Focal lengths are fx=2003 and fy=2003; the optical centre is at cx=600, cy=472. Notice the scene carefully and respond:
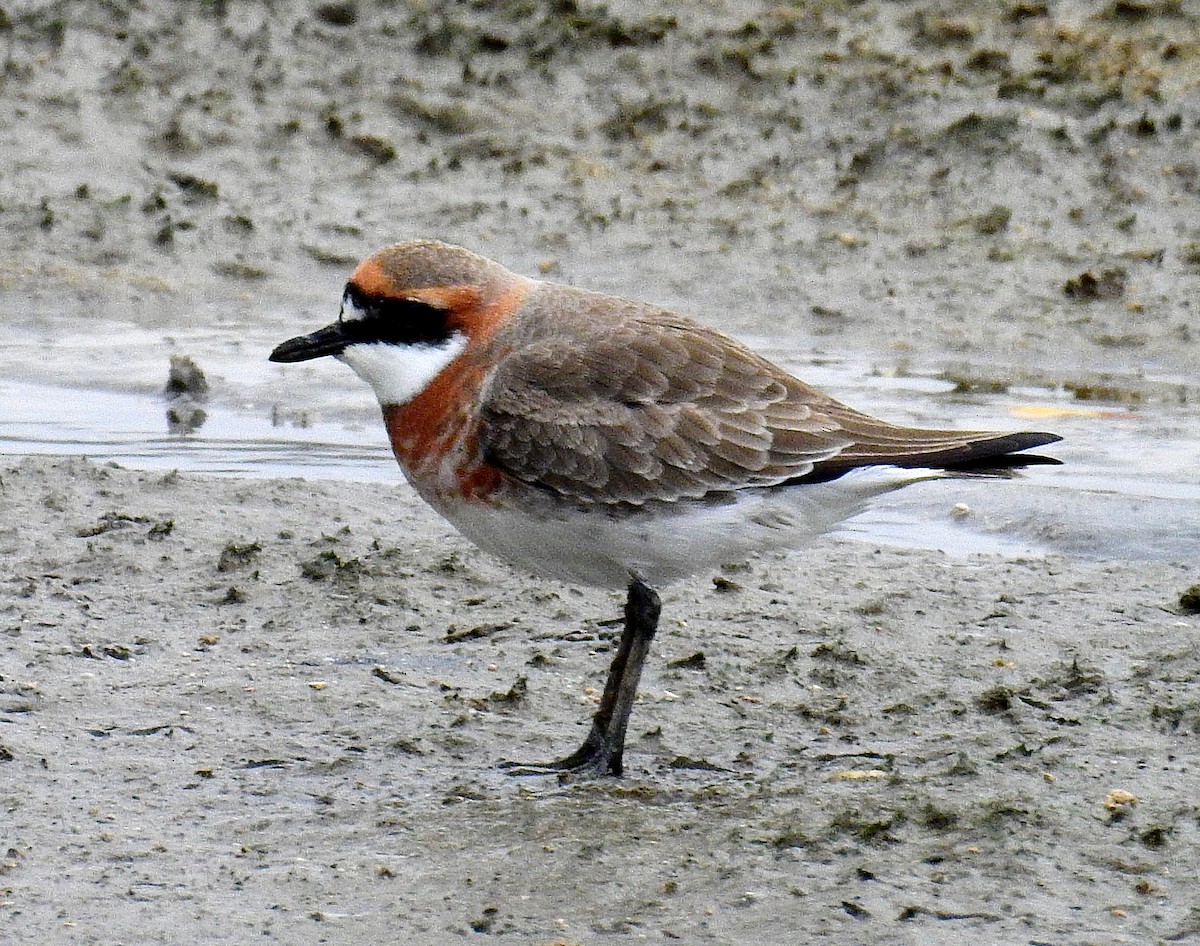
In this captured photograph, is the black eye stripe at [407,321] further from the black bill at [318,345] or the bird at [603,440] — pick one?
the black bill at [318,345]

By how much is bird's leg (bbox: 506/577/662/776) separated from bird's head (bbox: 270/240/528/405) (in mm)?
935

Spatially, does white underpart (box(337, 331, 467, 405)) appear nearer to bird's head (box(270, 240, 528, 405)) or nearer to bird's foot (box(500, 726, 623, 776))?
bird's head (box(270, 240, 528, 405))

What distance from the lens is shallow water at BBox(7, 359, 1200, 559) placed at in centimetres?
823

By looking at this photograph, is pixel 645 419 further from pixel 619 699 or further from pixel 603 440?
pixel 619 699

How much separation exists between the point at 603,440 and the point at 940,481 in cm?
318

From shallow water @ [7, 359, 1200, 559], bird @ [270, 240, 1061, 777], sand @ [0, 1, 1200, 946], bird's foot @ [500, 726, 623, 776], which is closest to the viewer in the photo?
sand @ [0, 1, 1200, 946]

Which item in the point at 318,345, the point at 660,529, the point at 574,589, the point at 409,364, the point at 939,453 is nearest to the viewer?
Result: the point at 660,529

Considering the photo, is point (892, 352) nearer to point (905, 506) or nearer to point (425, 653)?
point (905, 506)

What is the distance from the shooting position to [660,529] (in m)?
5.96

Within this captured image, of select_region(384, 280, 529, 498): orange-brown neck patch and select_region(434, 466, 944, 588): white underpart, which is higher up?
select_region(384, 280, 529, 498): orange-brown neck patch

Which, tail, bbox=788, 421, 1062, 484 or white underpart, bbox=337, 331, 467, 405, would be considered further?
white underpart, bbox=337, 331, 467, 405

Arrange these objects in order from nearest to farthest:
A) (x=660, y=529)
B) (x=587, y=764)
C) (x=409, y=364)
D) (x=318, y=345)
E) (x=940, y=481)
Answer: (x=587, y=764), (x=660, y=529), (x=409, y=364), (x=318, y=345), (x=940, y=481)

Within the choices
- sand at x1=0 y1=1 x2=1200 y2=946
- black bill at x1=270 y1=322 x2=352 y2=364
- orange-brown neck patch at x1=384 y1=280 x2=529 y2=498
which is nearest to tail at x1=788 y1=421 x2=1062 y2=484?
sand at x1=0 y1=1 x2=1200 y2=946

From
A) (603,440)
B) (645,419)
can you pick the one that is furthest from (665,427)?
(603,440)
